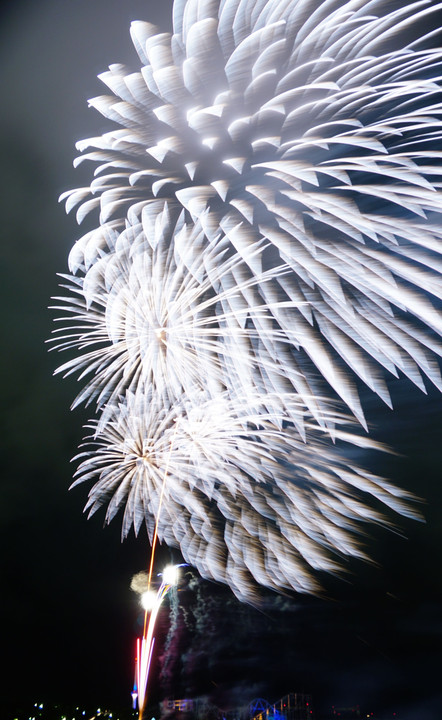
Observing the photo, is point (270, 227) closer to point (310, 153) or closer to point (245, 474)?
point (310, 153)

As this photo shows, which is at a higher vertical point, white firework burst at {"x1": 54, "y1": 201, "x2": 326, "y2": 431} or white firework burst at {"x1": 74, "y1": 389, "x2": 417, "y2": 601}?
white firework burst at {"x1": 54, "y1": 201, "x2": 326, "y2": 431}

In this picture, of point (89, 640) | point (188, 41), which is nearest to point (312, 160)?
point (188, 41)

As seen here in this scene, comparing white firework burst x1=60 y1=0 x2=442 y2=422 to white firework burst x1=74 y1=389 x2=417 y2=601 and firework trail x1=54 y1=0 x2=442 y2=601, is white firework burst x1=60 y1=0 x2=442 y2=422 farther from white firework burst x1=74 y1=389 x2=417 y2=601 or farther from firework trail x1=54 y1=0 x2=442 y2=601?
white firework burst x1=74 y1=389 x2=417 y2=601

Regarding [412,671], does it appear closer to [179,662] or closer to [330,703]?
[330,703]

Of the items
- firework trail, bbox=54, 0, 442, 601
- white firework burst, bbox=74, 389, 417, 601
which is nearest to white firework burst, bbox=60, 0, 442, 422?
firework trail, bbox=54, 0, 442, 601

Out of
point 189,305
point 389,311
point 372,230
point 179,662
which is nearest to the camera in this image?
point 372,230

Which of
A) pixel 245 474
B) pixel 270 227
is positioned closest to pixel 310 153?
pixel 270 227
